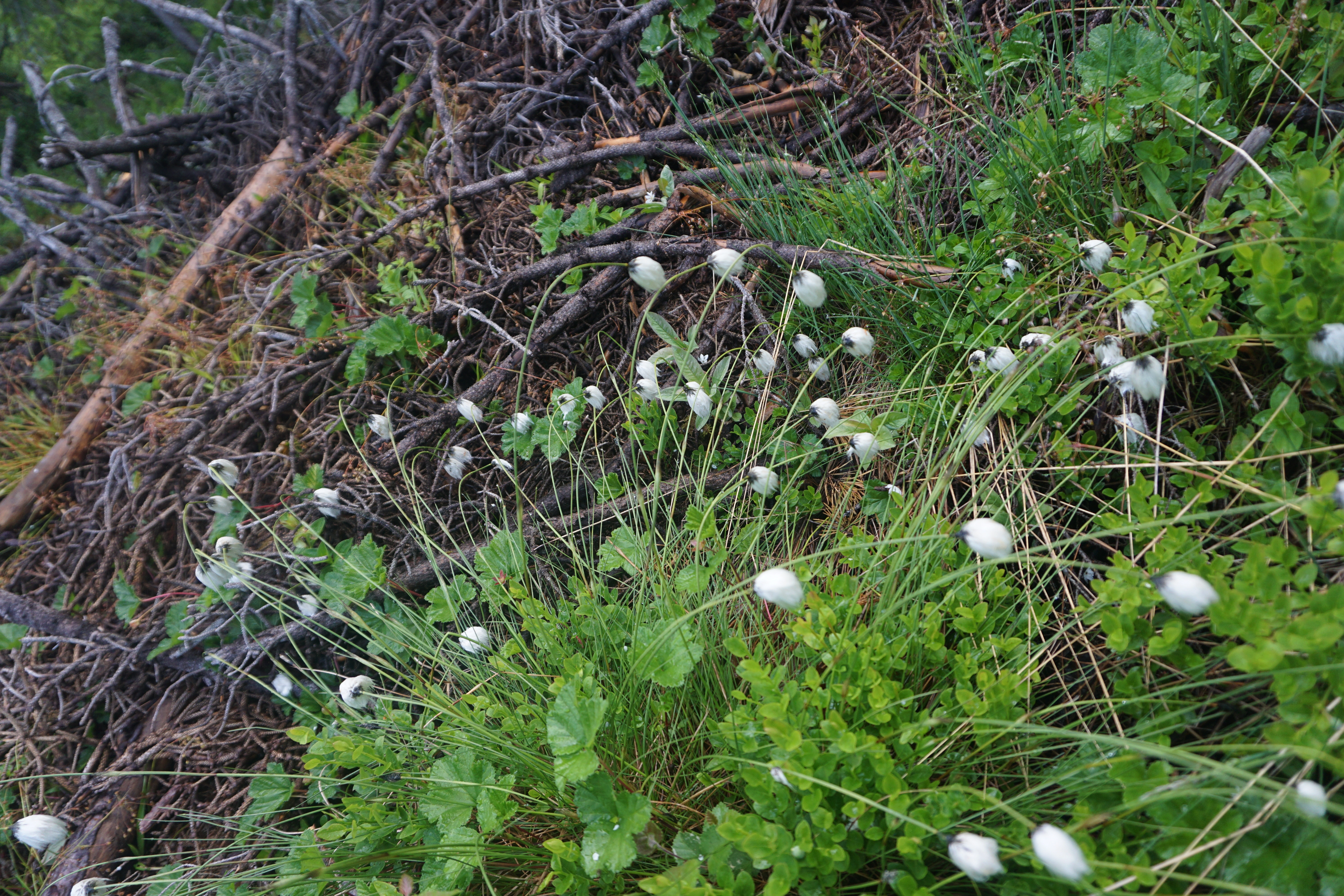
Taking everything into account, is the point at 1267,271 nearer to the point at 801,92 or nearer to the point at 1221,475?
the point at 1221,475

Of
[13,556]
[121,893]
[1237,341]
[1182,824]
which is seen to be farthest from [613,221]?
[13,556]

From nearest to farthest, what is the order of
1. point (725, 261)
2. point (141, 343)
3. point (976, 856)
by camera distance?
point (976, 856), point (725, 261), point (141, 343)

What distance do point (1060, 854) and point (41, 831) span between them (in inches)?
90.4

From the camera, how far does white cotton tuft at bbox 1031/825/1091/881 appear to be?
0.90 m

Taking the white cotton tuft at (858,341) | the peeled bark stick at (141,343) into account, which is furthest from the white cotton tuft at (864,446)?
the peeled bark stick at (141,343)

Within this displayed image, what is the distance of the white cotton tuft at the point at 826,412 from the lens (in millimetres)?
1714

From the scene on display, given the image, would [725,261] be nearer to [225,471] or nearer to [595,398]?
[595,398]

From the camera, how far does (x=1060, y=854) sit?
2.98ft

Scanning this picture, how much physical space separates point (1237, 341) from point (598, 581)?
1469 mm

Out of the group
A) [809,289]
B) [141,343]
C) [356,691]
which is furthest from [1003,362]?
[141,343]

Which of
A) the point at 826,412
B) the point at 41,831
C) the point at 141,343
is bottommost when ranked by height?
the point at 41,831

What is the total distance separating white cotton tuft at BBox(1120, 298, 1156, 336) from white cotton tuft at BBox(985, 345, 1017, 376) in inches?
8.1

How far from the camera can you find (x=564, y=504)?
2227mm

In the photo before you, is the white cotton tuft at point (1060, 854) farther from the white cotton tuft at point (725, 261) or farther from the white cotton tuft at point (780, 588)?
the white cotton tuft at point (725, 261)
